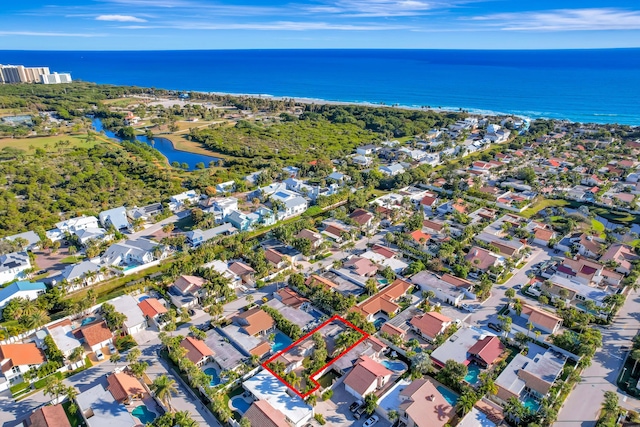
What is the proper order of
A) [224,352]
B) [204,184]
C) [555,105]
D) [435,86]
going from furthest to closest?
1. [435,86]
2. [555,105]
3. [204,184]
4. [224,352]

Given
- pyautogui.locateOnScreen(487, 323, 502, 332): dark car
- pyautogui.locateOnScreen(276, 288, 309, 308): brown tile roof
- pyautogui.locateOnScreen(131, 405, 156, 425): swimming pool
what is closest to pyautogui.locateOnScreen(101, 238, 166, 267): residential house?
pyautogui.locateOnScreen(276, 288, 309, 308): brown tile roof

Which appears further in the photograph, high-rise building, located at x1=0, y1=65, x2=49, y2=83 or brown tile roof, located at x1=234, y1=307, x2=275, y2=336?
high-rise building, located at x1=0, y1=65, x2=49, y2=83

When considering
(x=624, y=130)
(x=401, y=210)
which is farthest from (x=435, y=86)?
(x=401, y=210)

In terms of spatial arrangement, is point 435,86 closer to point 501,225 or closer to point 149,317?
point 501,225

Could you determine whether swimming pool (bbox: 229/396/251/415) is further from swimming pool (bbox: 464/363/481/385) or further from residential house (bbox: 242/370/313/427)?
swimming pool (bbox: 464/363/481/385)

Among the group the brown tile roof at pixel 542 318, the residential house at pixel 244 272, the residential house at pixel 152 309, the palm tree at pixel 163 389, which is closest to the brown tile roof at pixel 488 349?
the brown tile roof at pixel 542 318

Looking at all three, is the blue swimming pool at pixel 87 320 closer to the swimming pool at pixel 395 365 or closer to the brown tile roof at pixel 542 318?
the swimming pool at pixel 395 365

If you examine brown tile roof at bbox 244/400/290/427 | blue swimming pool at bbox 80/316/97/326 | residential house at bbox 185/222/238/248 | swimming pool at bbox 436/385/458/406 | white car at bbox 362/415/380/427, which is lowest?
blue swimming pool at bbox 80/316/97/326
